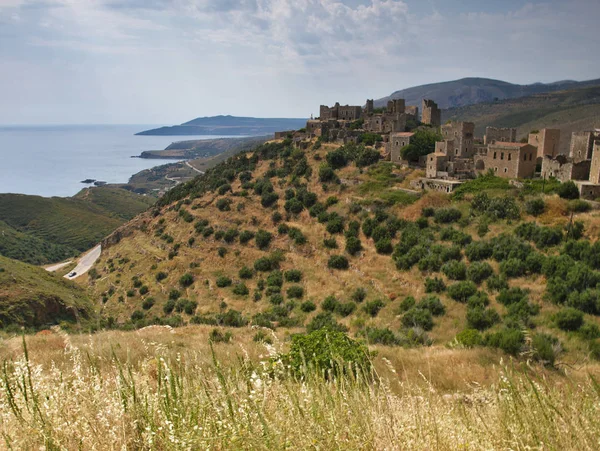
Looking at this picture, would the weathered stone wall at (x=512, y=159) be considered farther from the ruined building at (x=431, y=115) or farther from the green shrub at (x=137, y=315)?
the green shrub at (x=137, y=315)

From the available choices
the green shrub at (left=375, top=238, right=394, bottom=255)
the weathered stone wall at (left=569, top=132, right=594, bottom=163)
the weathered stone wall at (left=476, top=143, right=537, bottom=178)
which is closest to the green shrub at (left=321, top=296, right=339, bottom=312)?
the green shrub at (left=375, top=238, right=394, bottom=255)

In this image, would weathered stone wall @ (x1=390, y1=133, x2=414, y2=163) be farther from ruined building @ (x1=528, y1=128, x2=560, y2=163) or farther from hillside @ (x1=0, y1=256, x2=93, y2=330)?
hillside @ (x1=0, y1=256, x2=93, y2=330)

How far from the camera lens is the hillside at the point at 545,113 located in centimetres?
6146

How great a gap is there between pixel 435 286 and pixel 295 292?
8.39 metres

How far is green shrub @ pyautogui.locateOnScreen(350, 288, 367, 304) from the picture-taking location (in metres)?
22.2

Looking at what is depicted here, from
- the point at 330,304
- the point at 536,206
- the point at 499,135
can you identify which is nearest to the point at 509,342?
the point at 330,304

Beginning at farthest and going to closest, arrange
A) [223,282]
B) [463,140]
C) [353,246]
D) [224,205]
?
[224,205]
[463,140]
[223,282]
[353,246]

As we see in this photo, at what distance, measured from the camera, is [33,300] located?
25516 millimetres

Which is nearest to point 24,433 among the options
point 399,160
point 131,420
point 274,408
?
point 131,420

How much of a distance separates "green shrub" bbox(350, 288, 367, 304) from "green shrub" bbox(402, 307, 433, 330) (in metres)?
4.13

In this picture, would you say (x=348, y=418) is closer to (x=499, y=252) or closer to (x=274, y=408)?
(x=274, y=408)

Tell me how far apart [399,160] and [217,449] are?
33421mm

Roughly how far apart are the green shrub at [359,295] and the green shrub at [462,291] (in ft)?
15.4

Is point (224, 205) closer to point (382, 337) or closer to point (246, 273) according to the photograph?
point (246, 273)
